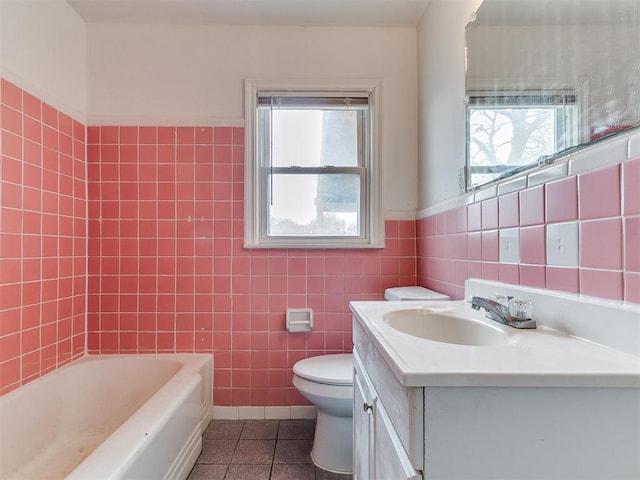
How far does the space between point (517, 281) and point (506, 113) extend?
0.56 meters

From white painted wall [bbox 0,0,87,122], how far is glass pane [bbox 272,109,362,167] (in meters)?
1.15

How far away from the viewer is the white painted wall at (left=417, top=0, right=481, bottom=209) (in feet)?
4.64

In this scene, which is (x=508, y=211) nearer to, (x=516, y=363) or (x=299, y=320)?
(x=516, y=363)

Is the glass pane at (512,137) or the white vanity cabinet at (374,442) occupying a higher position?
the glass pane at (512,137)

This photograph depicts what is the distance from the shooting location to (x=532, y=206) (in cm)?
91

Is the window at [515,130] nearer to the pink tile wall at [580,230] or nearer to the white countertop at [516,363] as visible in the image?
the pink tile wall at [580,230]

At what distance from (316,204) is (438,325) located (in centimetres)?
118

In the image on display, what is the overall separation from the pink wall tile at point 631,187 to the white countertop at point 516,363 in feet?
0.93

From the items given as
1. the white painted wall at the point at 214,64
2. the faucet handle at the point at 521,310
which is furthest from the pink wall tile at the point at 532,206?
the white painted wall at the point at 214,64

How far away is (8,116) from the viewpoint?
139 centimetres

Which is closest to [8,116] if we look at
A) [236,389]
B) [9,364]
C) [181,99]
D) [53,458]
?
[181,99]

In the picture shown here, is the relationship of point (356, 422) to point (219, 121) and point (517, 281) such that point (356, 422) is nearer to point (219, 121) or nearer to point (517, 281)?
point (517, 281)

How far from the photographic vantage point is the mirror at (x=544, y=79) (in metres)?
0.67

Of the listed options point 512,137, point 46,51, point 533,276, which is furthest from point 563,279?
point 46,51
